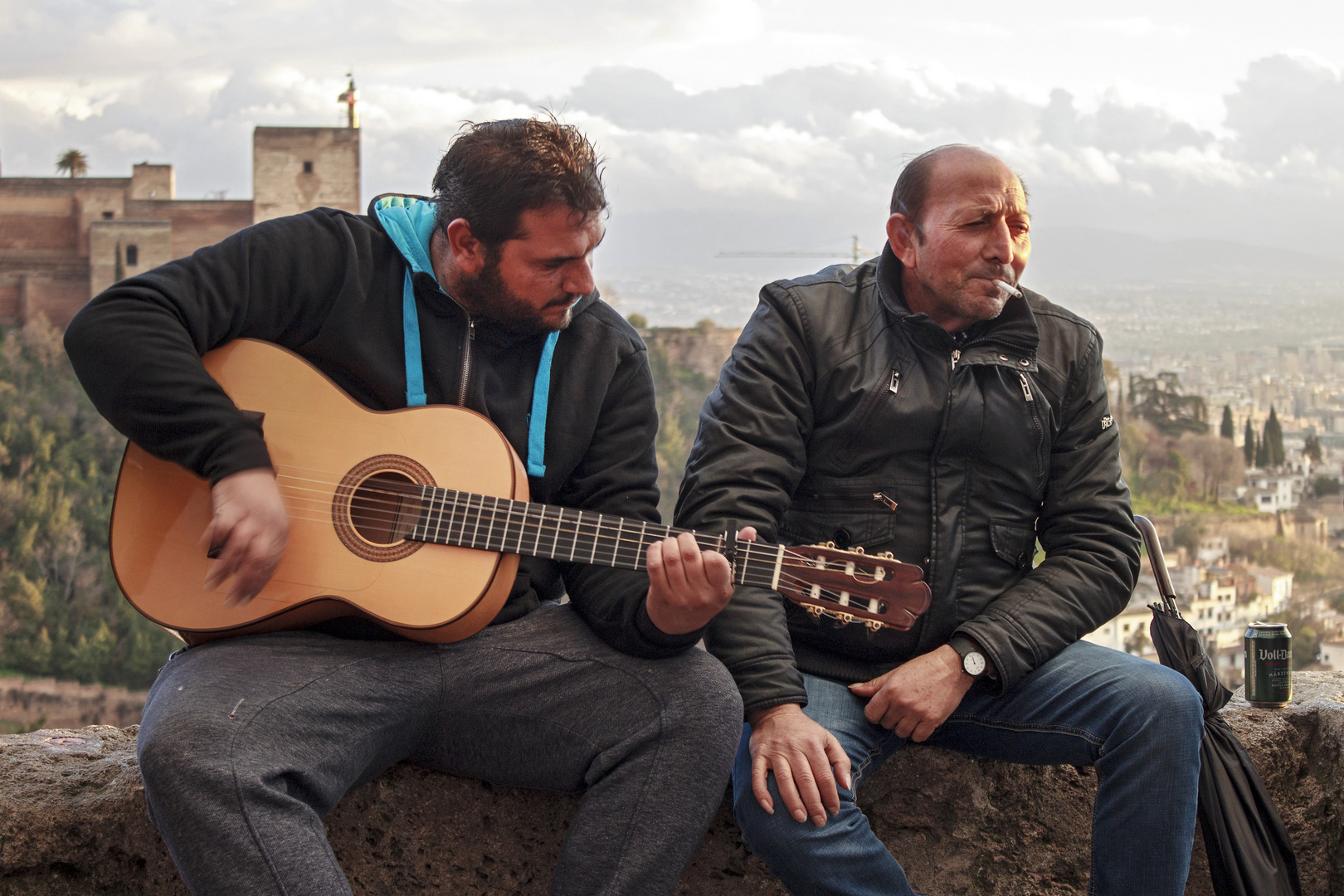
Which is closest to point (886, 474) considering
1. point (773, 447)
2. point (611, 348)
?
point (773, 447)

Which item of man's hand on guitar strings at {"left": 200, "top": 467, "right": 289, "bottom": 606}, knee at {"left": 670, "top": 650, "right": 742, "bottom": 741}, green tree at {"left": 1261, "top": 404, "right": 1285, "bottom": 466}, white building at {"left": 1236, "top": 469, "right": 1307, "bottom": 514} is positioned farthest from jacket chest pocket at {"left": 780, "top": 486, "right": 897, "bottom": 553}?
green tree at {"left": 1261, "top": 404, "right": 1285, "bottom": 466}

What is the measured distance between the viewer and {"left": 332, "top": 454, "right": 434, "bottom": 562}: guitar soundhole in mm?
1809

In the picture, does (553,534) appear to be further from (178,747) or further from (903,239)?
(903,239)

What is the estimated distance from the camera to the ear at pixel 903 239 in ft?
7.39

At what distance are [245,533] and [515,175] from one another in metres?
0.72

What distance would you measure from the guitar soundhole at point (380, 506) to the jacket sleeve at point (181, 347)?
0.15 m

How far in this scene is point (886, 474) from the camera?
7.00 ft

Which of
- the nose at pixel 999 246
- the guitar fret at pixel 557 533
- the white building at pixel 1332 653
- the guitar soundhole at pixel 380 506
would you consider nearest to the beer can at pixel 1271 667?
the nose at pixel 999 246

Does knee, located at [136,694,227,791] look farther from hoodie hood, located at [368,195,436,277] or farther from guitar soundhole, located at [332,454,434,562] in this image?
hoodie hood, located at [368,195,436,277]

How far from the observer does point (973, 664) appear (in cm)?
197

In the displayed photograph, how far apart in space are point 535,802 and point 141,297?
1033 millimetres

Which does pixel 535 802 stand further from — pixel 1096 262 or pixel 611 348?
pixel 1096 262

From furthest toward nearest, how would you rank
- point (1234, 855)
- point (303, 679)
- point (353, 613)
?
point (1234, 855)
point (353, 613)
point (303, 679)

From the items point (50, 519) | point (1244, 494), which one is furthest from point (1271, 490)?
point (50, 519)
